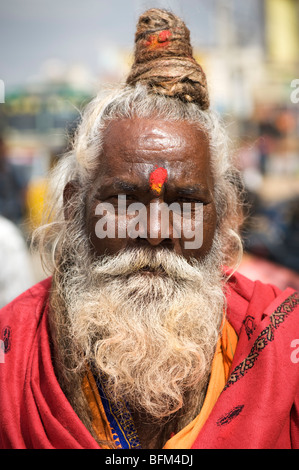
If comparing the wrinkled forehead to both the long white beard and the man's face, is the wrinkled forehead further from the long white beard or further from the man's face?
the long white beard

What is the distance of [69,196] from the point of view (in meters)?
2.18

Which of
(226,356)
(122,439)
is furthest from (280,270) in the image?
(122,439)

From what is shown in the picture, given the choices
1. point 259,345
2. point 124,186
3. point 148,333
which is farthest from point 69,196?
point 259,345

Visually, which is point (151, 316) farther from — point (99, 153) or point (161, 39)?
point (161, 39)

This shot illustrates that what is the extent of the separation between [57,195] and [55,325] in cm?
69

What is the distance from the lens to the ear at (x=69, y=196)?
2.16 meters

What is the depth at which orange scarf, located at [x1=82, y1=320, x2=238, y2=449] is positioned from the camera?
1740 mm

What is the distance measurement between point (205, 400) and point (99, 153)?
1090 millimetres

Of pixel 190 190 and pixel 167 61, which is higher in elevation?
pixel 167 61

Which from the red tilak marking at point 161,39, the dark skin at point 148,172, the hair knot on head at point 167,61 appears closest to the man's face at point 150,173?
the dark skin at point 148,172

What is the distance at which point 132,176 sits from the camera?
1892 mm

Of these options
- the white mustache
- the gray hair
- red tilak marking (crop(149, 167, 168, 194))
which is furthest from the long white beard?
the gray hair

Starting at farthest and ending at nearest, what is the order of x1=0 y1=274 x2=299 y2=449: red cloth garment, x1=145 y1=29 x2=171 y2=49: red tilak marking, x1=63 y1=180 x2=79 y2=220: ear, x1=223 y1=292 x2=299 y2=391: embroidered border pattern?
1. x1=63 y1=180 x2=79 y2=220: ear
2. x1=145 y1=29 x2=171 y2=49: red tilak marking
3. x1=223 y1=292 x2=299 y2=391: embroidered border pattern
4. x1=0 y1=274 x2=299 y2=449: red cloth garment
